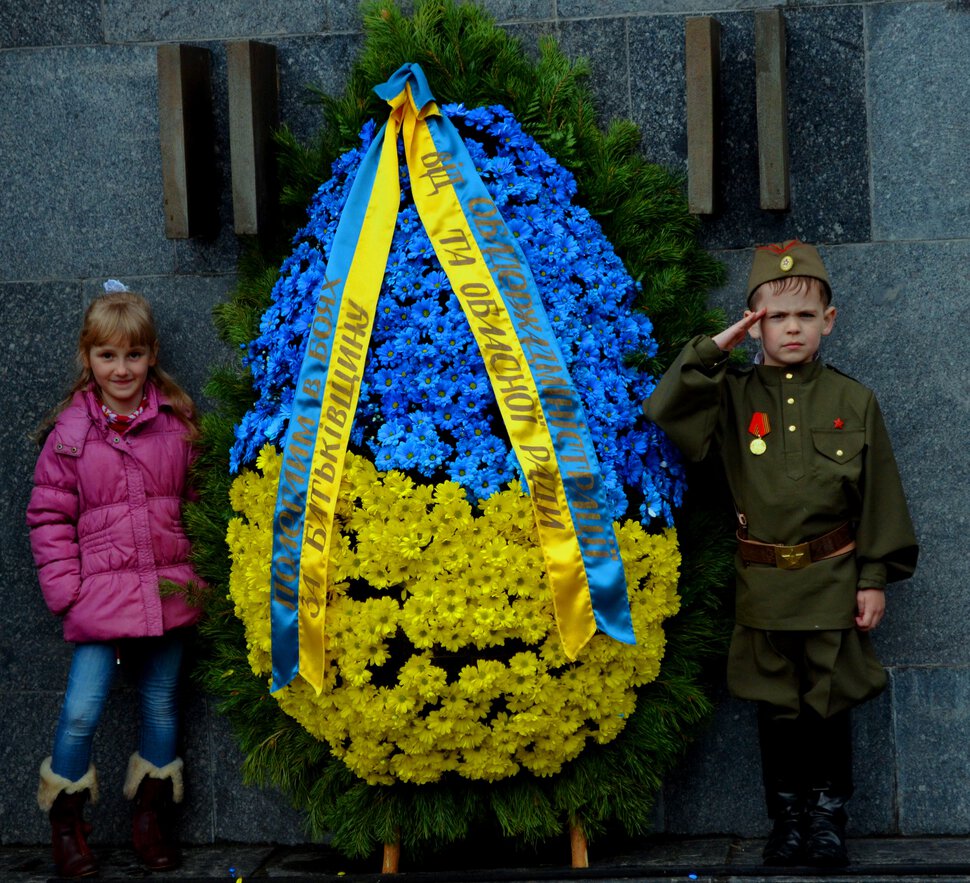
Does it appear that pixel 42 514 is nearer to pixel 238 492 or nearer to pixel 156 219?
pixel 238 492

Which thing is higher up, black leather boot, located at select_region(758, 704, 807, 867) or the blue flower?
the blue flower

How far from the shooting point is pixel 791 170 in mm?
4926

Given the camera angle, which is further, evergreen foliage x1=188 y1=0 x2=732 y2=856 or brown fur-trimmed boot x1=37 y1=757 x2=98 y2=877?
brown fur-trimmed boot x1=37 y1=757 x2=98 y2=877

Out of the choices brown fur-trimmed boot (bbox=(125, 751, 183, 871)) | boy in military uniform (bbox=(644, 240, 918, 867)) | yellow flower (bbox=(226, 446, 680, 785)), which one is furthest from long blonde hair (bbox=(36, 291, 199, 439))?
boy in military uniform (bbox=(644, 240, 918, 867))

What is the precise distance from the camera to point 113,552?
4.78 metres

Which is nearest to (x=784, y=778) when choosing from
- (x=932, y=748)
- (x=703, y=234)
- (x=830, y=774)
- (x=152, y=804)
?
(x=830, y=774)

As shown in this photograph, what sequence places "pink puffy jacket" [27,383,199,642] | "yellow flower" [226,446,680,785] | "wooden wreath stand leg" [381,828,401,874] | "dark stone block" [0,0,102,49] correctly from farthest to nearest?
"dark stone block" [0,0,102,49], "pink puffy jacket" [27,383,199,642], "wooden wreath stand leg" [381,828,401,874], "yellow flower" [226,446,680,785]

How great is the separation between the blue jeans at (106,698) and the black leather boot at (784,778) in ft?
6.64

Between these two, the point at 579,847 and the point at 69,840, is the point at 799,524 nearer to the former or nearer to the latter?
the point at 579,847

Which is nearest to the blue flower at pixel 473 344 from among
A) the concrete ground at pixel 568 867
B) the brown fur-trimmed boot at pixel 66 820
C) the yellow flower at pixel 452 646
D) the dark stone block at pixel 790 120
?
the yellow flower at pixel 452 646

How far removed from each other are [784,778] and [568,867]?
744 mm

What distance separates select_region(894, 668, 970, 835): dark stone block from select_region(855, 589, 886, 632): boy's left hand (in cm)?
65

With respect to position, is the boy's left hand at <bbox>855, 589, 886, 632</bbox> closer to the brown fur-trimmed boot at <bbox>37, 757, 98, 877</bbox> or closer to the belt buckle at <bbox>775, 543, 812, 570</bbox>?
the belt buckle at <bbox>775, 543, 812, 570</bbox>

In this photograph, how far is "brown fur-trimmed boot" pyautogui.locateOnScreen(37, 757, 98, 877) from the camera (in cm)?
479
